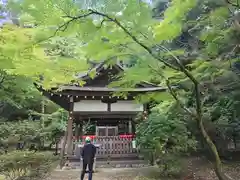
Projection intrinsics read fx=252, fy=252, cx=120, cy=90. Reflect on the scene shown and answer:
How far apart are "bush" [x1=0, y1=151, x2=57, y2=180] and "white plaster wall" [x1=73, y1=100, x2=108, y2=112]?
3.97m

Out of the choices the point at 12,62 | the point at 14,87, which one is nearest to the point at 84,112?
the point at 14,87

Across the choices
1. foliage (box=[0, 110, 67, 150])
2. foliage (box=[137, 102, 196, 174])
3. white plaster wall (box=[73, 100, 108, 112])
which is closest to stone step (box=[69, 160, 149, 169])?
white plaster wall (box=[73, 100, 108, 112])

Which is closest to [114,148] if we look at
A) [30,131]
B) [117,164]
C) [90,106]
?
[117,164]

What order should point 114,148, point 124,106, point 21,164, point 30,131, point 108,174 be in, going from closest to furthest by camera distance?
point 21,164
point 108,174
point 114,148
point 124,106
point 30,131

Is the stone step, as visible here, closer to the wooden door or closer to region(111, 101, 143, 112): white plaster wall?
region(111, 101, 143, 112): white plaster wall

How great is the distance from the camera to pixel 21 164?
8000 millimetres

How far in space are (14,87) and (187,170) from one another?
7741 mm

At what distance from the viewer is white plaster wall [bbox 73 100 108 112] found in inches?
499

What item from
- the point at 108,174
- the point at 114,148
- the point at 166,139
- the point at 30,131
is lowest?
the point at 108,174

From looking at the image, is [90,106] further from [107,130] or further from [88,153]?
[88,153]

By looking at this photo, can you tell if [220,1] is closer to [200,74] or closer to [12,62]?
[200,74]

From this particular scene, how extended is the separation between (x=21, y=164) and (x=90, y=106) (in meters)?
5.30

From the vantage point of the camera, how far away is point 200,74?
5.08 meters

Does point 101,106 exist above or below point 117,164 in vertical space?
above
